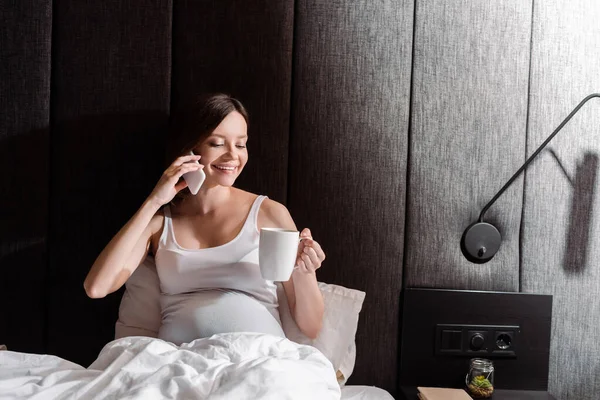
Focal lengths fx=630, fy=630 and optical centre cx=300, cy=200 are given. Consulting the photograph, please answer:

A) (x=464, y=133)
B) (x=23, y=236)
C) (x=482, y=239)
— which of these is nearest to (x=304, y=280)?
(x=482, y=239)

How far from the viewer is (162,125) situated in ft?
6.39

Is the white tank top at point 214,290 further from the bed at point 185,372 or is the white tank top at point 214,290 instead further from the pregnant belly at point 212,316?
the bed at point 185,372

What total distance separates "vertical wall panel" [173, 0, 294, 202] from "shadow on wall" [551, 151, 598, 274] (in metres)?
0.94

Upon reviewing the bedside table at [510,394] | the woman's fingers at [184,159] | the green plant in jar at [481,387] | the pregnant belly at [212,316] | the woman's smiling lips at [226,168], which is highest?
the woman's fingers at [184,159]

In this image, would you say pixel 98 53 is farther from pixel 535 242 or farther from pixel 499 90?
pixel 535 242

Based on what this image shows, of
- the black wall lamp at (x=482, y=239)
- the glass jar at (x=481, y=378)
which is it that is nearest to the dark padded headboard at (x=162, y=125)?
the black wall lamp at (x=482, y=239)

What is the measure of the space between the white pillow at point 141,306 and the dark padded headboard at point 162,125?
13 cm

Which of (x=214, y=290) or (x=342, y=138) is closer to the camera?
(x=214, y=290)

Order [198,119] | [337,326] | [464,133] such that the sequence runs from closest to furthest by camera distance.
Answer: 1. [198,119]
2. [337,326]
3. [464,133]

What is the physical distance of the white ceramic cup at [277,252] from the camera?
1.52 meters

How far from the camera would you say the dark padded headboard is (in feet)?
6.32

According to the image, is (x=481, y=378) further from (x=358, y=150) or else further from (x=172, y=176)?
(x=172, y=176)

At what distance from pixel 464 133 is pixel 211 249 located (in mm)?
871

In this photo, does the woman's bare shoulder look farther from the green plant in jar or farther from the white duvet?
the green plant in jar
